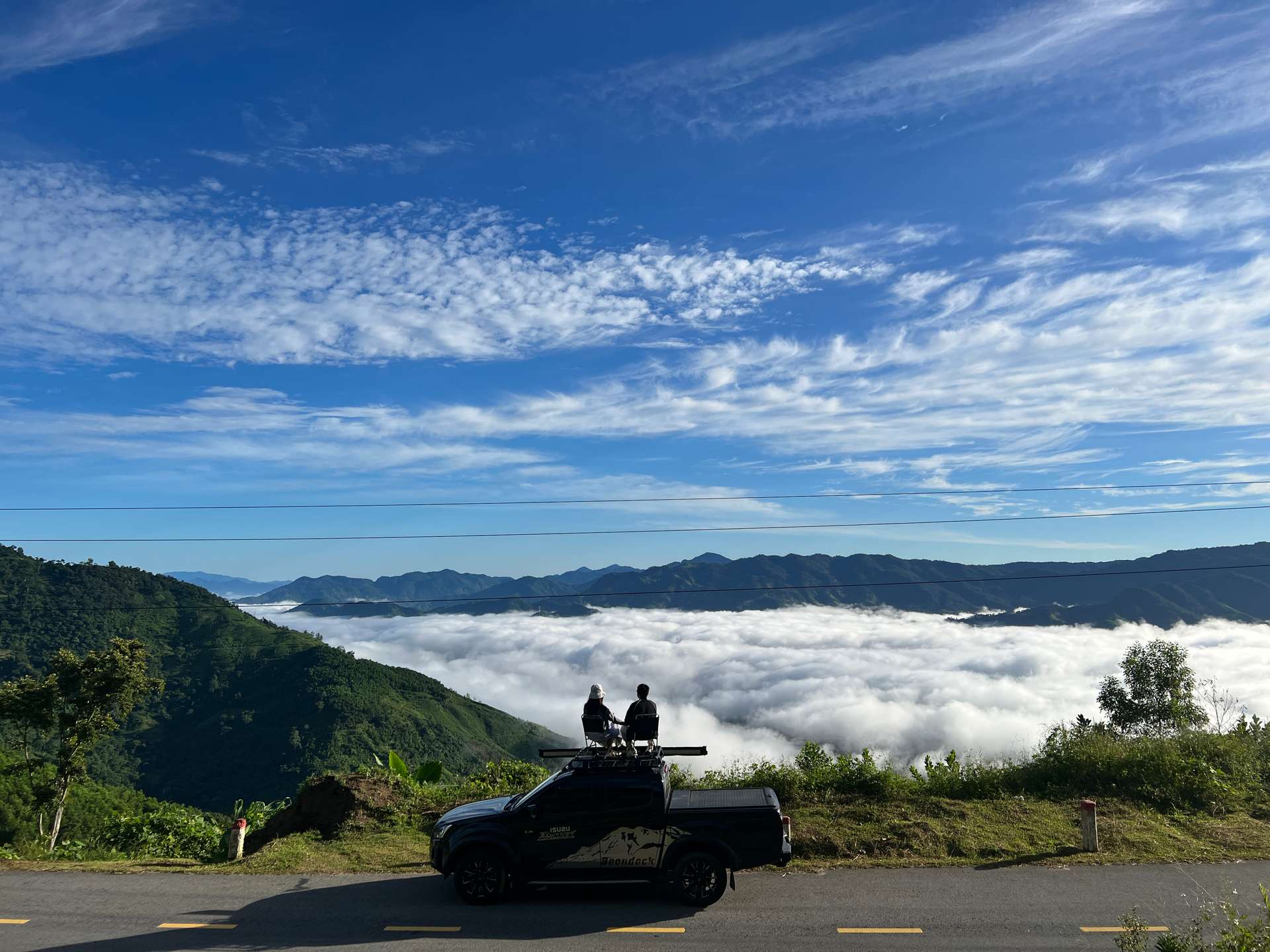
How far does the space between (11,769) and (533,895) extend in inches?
2274

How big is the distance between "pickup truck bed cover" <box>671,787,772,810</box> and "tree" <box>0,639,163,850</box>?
105 ft

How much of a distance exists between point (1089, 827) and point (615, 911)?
315 inches

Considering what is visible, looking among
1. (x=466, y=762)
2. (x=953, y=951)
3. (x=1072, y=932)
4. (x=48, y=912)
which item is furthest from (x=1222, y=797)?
(x=466, y=762)

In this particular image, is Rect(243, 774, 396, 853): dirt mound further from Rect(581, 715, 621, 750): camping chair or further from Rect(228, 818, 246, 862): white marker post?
Rect(581, 715, 621, 750): camping chair

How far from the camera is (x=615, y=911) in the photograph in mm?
10711

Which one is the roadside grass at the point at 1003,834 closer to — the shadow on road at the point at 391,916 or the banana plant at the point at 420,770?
the shadow on road at the point at 391,916

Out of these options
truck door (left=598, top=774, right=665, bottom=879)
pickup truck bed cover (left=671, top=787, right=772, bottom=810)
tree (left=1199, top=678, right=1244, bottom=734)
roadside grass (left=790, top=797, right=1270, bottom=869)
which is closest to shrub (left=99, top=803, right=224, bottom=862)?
truck door (left=598, top=774, right=665, bottom=879)

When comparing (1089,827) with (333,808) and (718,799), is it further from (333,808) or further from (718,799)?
(333,808)

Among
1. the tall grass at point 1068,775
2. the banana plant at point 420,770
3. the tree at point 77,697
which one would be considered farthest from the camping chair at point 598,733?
the tree at point 77,697

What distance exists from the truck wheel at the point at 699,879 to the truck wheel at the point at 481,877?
94.6 inches

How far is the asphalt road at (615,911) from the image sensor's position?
9680 millimetres

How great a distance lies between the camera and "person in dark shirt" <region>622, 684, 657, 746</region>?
11.8 meters

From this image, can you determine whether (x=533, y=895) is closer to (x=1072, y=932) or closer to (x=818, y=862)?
(x=818, y=862)

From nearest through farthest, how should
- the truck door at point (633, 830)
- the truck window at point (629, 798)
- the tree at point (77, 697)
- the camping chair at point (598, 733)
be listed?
1. the truck door at point (633, 830)
2. the truck window at point (629, 798)
3. the camping chair at point (598, 733)
4. the tree at point (77, 697)
